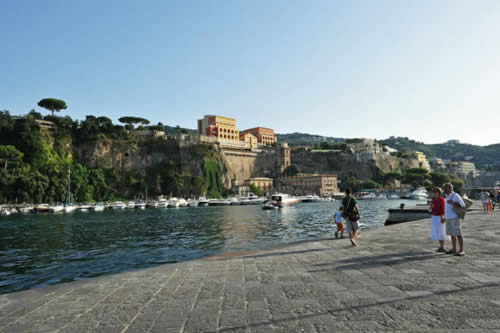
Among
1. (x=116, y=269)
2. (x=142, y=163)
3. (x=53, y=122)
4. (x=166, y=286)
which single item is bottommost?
(x=116, y=269)

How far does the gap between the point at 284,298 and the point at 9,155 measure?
244ft

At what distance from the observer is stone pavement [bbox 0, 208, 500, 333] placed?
4168 mm

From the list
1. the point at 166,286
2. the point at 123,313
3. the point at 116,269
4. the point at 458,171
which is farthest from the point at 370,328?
the point at 458,171

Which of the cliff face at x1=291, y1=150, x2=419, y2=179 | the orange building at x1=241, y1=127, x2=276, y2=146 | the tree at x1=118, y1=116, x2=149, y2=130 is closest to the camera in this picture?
the tree at x1=118, y1=116, x2=149, y2=130

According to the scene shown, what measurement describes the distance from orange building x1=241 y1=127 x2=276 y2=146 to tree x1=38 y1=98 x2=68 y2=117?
85.2 metres

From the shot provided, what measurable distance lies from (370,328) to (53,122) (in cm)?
9430

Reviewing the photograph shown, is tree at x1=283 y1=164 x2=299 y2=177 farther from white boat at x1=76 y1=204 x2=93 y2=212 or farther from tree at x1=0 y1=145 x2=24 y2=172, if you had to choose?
tree at x1=0 y1=145 x2=24 y2=172

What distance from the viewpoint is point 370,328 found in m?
3.90

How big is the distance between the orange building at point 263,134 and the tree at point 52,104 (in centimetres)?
8517

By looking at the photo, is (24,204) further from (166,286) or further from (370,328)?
(370,328)

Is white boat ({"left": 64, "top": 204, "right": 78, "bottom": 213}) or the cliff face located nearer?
white boat ({"left": 64, "top": 204, "right": 78, "bottom": 213})

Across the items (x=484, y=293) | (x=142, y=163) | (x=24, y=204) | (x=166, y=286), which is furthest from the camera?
(x=142, y=163)

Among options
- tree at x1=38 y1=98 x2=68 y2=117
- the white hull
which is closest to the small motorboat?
the white hull

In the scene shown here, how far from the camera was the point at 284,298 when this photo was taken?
5.23m
